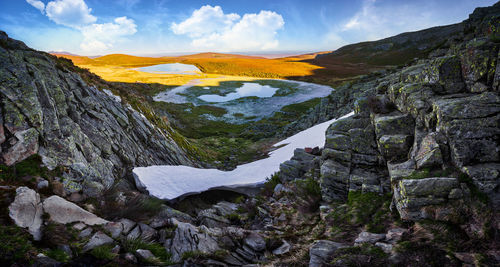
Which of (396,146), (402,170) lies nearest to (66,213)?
(402,170)

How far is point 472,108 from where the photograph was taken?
23.6ft

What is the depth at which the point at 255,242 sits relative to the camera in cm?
798

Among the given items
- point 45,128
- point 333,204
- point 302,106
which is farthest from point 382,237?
point 302,106

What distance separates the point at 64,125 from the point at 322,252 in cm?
1378

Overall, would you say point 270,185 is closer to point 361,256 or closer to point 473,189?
point 361,256

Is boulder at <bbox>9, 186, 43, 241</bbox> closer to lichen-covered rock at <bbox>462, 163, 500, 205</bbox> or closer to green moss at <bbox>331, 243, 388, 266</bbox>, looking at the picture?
green moss at <bbox>331, 243, 388, 266</bbox>

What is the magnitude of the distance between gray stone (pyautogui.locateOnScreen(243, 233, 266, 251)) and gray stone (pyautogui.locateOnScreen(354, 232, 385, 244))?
3028 mm

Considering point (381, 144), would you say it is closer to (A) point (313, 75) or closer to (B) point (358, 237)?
(B) point (358, 237)

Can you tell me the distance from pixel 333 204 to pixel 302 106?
54283 mm

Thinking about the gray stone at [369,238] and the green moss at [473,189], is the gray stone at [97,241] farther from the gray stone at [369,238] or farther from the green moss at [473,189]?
the green moss at [473,189]

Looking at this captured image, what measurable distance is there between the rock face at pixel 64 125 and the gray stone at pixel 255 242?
7.10m

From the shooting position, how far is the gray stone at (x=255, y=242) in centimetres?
780

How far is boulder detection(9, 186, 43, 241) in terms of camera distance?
6535 mm

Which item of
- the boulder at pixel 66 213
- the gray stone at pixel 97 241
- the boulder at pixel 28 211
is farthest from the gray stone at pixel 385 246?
the boulder at pixel 28 211
